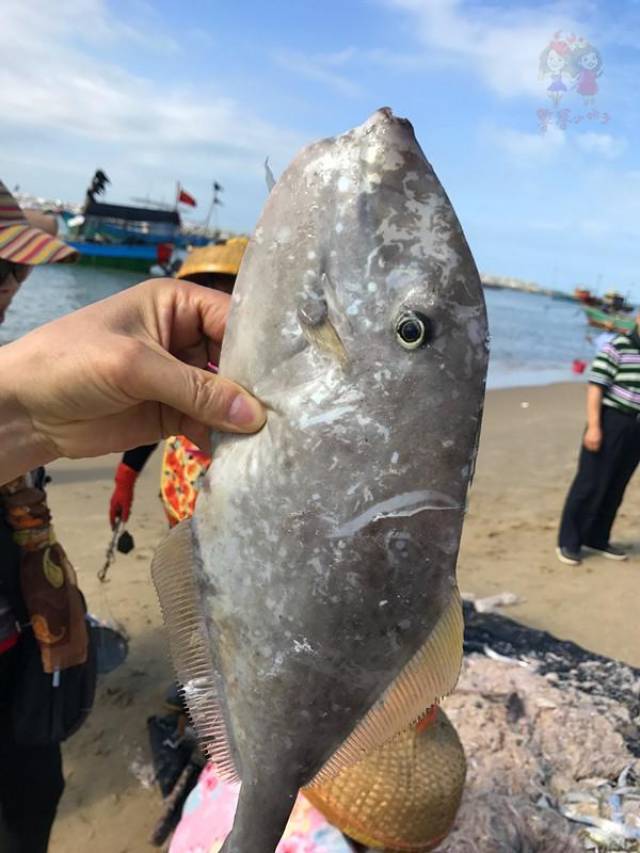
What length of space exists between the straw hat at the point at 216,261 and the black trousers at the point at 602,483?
182 inches

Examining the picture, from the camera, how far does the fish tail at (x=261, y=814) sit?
1.69m

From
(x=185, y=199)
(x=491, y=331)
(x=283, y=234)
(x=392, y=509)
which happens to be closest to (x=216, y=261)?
(x=283, y=234)

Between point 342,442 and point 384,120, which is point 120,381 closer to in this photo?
point 342,442

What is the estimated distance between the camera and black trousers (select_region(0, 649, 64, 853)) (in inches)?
105

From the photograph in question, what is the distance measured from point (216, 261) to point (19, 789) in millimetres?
2760

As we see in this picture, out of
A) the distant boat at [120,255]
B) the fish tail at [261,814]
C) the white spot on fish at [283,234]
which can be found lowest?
the distant boat at [120,255]

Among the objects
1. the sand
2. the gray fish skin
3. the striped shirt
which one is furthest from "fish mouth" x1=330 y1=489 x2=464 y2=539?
the striped shirt

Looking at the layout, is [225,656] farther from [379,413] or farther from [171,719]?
[171,719]

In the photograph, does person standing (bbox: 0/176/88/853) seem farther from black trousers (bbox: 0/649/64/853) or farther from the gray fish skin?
the gray fish skin

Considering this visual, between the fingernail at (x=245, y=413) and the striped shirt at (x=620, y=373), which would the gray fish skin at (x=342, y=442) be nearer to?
the fingernail at (x=245, y=413)

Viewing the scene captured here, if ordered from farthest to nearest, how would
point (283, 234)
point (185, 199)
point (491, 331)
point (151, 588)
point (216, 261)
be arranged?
point (185, 199), point (491, 331), point (151, 588), point (216, 261), point (283, 234)

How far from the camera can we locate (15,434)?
191 cm

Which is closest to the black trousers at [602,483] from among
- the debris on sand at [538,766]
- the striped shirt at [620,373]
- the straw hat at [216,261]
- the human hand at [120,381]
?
the striped shirt at [620,373]

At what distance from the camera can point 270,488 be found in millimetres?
1539
